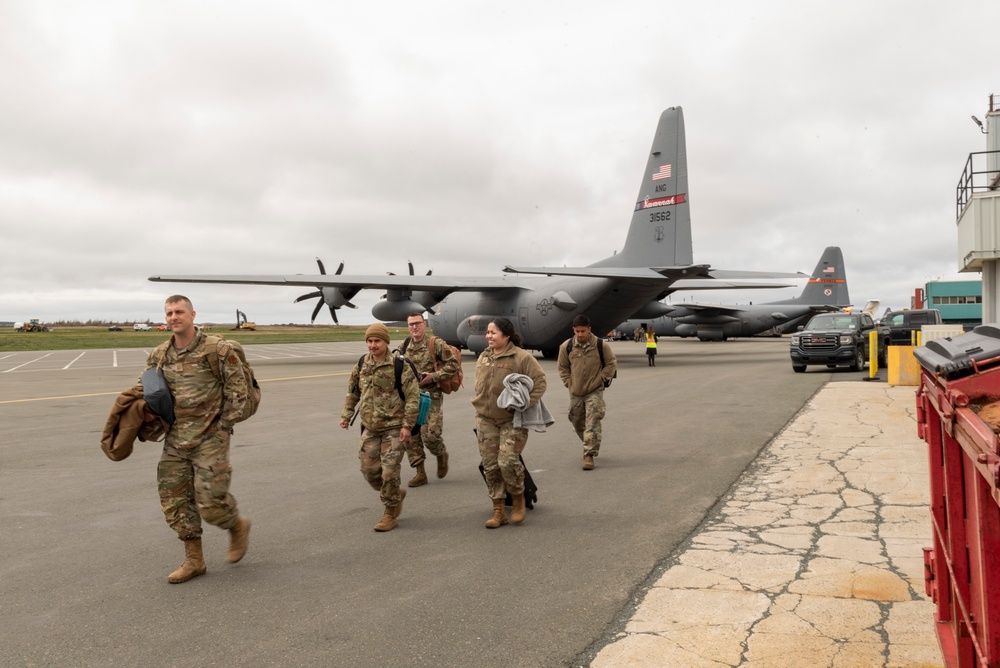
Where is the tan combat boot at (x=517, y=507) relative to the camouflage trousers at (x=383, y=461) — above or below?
below

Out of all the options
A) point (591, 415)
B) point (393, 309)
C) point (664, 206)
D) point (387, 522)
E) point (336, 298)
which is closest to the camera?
point (387, 522)

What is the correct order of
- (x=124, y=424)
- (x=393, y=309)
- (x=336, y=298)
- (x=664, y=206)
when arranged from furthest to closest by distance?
(x=393, y=309) → (x=336, y=298) → (x=664, y=206) → (x=124, y=424)

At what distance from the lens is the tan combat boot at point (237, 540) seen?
5.27 meters

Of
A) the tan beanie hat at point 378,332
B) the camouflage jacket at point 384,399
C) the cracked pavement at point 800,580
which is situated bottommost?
the cracked pavement at point 800,580

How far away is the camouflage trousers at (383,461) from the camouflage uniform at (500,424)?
77 centimetres

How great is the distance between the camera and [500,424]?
252 inches

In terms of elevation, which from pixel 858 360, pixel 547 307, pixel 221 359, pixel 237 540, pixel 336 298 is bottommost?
pixel 237 540

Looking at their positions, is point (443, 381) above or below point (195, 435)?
above

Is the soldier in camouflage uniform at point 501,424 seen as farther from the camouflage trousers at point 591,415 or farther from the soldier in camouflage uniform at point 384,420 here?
the camouflage trousers at point 591,415

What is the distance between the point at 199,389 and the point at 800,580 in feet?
14.4

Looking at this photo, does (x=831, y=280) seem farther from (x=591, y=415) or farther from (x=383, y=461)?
(x=383, y=461)

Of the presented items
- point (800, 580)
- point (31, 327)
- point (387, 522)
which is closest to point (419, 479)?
point (387, 522)

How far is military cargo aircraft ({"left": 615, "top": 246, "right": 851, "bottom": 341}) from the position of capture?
47.7 meters

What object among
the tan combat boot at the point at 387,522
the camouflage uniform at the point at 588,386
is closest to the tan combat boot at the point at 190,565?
the tan combat boot at the point at 387,522
